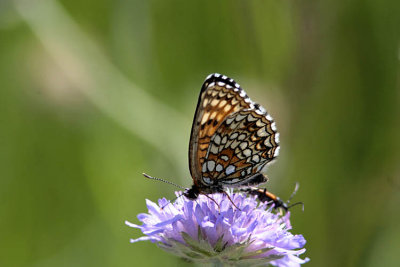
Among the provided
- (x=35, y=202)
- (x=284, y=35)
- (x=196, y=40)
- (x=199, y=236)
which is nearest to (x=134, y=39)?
(x=196, y=40)

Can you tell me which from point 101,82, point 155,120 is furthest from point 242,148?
point 101,82

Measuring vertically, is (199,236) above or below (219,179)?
below

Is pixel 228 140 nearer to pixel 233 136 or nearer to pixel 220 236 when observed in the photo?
pixel 233 136

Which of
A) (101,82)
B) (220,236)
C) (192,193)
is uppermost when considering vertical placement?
(101,82)

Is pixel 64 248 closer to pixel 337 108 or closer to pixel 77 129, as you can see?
pixel 77 129

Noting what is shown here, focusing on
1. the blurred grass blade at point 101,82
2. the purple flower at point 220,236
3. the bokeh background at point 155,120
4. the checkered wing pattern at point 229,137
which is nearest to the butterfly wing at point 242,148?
the checkered wing pattern at point 229,137

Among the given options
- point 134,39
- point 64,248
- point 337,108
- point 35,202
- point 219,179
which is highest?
point 134,39

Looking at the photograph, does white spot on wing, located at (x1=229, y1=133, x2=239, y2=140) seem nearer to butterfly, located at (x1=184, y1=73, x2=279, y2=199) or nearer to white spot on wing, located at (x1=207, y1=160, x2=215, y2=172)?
butterfly, located at (x1=184, y1=73, x2=279, y2=199)
